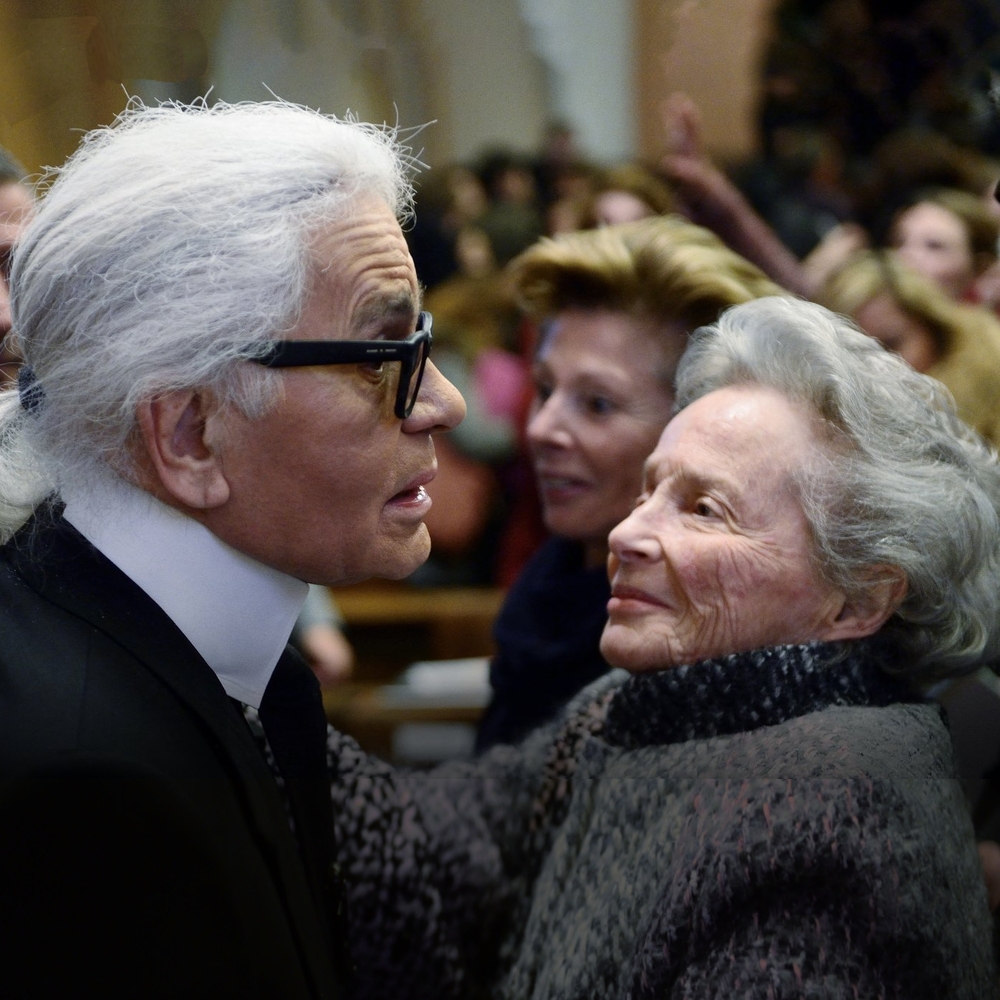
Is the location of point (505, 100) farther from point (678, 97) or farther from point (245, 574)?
point (245, 574)

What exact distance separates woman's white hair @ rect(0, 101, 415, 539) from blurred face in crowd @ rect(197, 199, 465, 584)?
3cm

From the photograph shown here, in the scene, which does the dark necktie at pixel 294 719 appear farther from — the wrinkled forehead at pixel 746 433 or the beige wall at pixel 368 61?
the beige wall at pixel 368 61

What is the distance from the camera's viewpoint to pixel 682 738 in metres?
1.38

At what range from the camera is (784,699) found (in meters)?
1.34

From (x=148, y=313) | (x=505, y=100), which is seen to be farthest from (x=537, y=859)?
(x=505, y=100)

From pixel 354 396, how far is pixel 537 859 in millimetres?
776

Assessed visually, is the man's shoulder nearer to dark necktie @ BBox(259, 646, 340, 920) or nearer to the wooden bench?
dark necktie @ BBox(259, 646, 340, 920)

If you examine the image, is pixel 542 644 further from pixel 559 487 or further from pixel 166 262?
pixel 166 262

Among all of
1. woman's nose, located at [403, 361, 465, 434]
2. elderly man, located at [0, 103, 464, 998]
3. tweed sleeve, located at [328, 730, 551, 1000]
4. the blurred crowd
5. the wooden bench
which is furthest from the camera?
tweed sleeve, located at [328, 730, 551, 1000]

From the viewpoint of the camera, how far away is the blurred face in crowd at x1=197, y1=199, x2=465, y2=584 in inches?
49.8

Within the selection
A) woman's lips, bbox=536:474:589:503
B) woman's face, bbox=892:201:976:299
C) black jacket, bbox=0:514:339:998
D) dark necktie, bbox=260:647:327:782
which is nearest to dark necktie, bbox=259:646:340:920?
dark necktie, bbox=260:647:327:782

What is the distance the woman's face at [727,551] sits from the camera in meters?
1.38

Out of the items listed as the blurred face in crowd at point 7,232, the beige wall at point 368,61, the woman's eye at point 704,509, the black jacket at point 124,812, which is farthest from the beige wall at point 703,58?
the black jacket at point 124,812

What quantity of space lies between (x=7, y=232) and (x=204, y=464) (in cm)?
43
